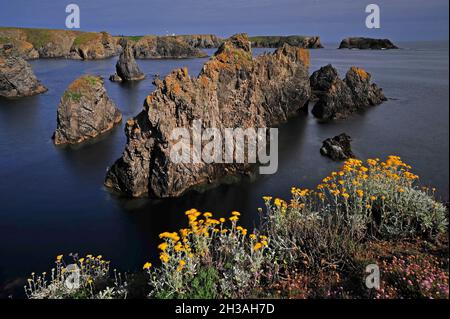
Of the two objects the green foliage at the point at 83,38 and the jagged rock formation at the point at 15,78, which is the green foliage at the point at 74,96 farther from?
the green foliage at the point at 83,38

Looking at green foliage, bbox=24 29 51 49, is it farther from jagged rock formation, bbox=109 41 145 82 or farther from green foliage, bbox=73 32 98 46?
jagged rock formation, bbox=109 41 145 82

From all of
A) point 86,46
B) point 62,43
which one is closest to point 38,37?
point 62,43

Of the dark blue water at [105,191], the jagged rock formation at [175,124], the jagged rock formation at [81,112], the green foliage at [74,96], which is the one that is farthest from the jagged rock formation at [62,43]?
the jagged rock formation at [175,124]

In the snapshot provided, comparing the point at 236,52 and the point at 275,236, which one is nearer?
the point at 275,236

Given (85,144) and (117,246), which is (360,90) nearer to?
(85,144)

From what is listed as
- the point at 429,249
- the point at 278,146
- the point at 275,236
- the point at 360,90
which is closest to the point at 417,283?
the point at 429,249

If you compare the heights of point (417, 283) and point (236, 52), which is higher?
point (236, 52)
